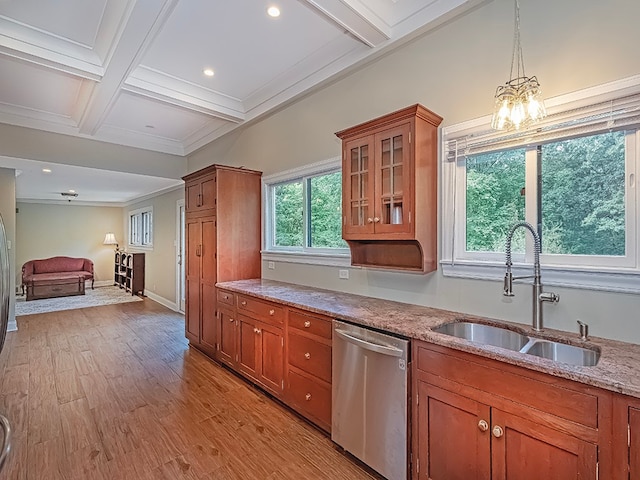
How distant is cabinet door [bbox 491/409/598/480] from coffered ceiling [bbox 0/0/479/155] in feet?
8.02

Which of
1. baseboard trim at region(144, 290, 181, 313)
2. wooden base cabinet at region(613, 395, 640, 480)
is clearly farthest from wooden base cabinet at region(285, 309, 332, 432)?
baseboard trim at region(144, 290, 181, 313)

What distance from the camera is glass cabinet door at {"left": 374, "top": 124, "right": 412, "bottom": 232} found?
230 centimetres

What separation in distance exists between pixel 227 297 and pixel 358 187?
189cm

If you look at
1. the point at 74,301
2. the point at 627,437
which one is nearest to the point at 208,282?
the point at 627,437

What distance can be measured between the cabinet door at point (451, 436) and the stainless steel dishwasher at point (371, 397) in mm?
110

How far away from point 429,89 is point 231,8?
1.56 meters

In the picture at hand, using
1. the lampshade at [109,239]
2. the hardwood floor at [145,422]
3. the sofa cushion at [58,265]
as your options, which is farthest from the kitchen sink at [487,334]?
the lampshade at [109,239]

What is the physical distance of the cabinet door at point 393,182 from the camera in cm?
229

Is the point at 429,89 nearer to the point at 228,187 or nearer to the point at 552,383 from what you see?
the point at 552,383

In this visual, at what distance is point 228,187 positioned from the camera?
386 cm

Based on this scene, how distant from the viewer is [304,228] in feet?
12.1

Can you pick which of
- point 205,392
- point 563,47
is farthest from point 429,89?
point 205,392

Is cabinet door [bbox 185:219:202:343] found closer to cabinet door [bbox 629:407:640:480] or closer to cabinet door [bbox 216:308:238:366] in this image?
cabinet door [bbox 216:308:238:366]

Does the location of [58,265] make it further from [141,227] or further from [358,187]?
[358,187]
